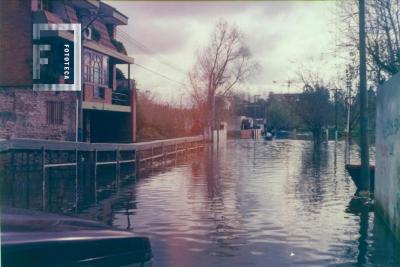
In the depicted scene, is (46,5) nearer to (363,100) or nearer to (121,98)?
(121,98)

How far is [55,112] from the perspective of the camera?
856 inches

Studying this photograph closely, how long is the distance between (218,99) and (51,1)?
2865cm

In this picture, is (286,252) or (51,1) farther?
(51,1)

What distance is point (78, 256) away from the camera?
310 cm

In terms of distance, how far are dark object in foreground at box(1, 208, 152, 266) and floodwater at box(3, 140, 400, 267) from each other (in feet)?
9.82

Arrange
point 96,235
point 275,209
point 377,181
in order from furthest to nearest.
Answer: point 275,209 < point 377,181 < point 96,235

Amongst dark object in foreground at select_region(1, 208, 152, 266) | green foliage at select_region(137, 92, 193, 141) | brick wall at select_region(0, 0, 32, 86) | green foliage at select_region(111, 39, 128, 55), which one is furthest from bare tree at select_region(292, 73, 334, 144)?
dark object in foreground at select_region(1, 208, 152, 266)

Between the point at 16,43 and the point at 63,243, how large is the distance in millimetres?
19628

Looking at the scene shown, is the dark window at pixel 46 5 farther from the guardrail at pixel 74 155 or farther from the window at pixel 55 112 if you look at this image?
the guardrail at pixel 74 155

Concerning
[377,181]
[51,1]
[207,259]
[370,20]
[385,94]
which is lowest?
[207,259]

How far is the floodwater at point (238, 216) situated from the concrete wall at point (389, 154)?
0.34m

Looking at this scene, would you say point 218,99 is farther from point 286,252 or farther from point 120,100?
point 286,252

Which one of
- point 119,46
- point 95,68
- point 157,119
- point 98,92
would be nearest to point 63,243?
point 95,68

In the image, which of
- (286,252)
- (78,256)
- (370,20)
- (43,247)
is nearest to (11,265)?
(43,247)
